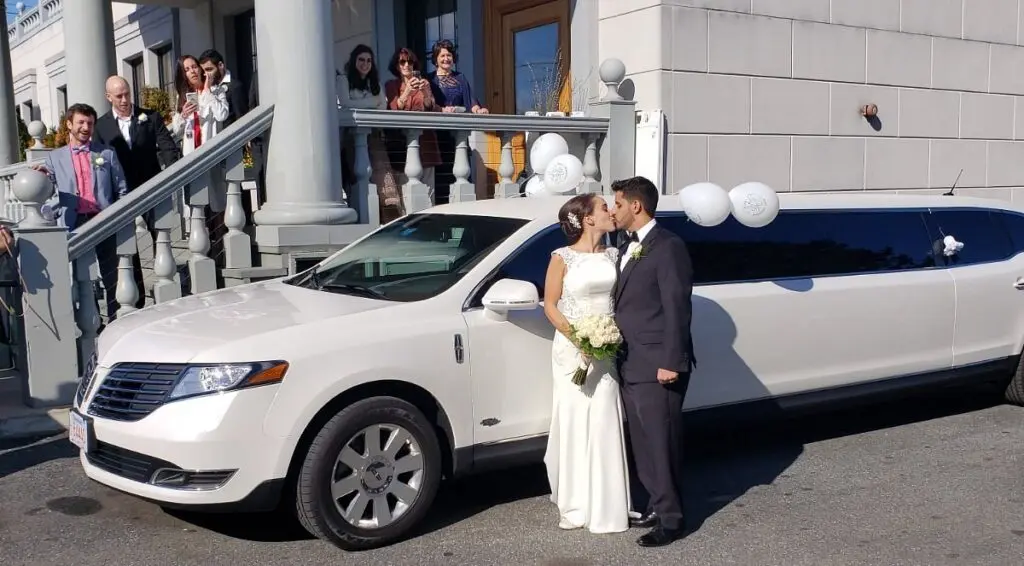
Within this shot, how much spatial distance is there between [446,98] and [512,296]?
519cm

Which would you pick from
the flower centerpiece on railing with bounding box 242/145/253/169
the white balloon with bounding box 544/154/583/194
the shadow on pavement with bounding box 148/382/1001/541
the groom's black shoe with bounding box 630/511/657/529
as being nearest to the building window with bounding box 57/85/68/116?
the flower centerpiece on railing with bounding box 242/145/253/169

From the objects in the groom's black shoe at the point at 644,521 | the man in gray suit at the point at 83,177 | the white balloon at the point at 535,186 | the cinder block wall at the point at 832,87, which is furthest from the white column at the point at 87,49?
the groom's black shoe at the point at 644,521

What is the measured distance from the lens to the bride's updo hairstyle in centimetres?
501

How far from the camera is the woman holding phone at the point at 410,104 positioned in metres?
9.20

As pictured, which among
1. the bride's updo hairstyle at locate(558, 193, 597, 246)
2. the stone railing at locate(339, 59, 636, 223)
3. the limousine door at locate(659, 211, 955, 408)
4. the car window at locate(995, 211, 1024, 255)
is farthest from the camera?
the stone railing at locate(339, 59, 636, 223)

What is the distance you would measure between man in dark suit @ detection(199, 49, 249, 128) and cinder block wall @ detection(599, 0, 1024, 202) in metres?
4.04

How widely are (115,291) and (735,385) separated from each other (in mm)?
5116

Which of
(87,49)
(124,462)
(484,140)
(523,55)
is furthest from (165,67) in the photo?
(124,462)

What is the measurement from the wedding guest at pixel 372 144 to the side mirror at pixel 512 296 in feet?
14.2

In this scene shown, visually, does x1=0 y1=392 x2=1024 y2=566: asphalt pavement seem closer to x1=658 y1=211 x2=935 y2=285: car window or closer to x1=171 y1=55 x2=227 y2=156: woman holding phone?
x1=658 y1=211 x2=935 y2=285: car window

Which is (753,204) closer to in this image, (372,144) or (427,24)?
(372,144)

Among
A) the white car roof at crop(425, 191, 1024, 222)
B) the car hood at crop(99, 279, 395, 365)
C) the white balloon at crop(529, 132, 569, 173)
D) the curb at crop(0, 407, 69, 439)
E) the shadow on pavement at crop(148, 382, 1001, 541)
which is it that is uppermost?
the white balloon at crop(529, 132, 569, 173)

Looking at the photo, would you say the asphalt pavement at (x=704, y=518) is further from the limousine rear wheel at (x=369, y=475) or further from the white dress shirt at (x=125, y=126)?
the white dress shirt at (x=125, y=126)

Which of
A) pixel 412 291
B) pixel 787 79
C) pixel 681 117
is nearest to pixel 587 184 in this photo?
pixel 681 117
